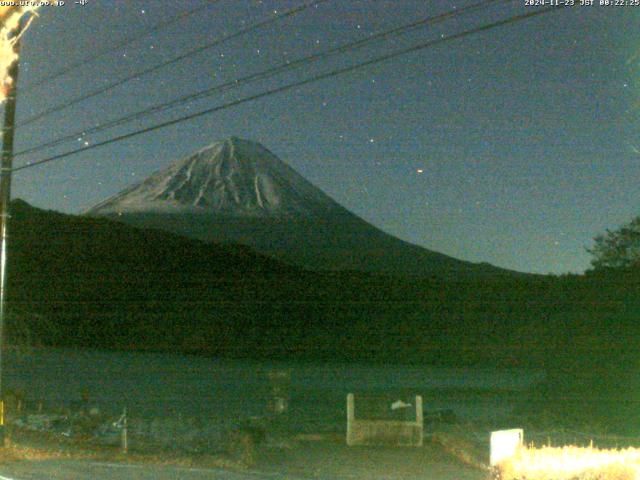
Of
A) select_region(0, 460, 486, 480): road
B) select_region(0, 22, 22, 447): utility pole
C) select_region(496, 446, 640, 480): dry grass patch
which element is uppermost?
select_region(0, 22, 22, 447): utility pole

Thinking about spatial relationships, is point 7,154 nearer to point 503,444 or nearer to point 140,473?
point 140,473

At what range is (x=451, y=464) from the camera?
13695 millimetres

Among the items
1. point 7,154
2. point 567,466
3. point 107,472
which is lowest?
point 107,472

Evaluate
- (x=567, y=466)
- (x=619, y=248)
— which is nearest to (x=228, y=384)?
(x=619, y=248)

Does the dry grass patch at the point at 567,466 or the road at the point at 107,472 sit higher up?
the dry grass patch at the point at 567,466

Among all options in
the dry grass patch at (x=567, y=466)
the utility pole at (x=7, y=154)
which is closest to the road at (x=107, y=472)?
the dry grass patch at (x=567, y=466)

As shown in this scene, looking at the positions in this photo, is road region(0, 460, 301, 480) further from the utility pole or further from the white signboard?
the utility pole

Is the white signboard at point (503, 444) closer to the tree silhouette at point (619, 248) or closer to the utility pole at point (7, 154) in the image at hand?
the utility pole at point (7, 154)

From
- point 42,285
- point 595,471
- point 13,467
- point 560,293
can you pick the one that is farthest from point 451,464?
point 42,285

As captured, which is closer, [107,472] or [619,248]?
[107,472]

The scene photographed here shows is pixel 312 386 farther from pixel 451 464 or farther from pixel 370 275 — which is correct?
pixel 370 275

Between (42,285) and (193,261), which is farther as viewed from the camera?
(193,261)

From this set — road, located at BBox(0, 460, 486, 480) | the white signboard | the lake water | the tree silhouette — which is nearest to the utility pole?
road, located at BBox(0, 460, 486, 480)

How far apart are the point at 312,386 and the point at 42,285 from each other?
27.7 metres
